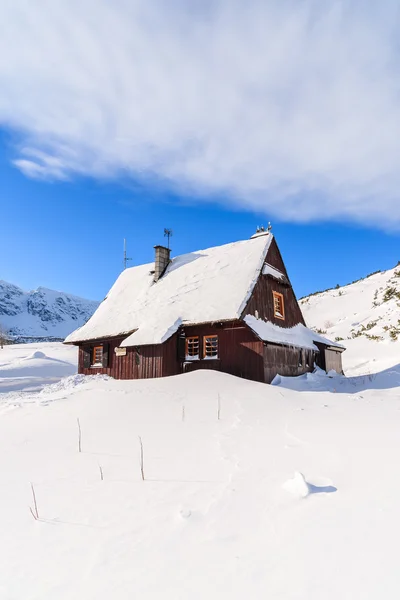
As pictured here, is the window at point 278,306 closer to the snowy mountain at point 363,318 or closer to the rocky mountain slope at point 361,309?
the snowy mountain at point 363,318

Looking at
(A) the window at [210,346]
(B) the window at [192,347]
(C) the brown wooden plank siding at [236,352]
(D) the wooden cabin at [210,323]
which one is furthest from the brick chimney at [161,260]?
(A) the window at [210,346]

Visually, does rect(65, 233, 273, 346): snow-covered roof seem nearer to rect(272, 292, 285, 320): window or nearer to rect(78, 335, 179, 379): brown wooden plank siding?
rect(78, 335, 179, 379): brown wooden plank siding

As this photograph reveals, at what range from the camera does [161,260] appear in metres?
24.3

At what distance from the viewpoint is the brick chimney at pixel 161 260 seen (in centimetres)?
2392

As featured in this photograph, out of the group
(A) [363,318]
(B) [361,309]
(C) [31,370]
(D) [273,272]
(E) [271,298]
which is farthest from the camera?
(B) [361,309]

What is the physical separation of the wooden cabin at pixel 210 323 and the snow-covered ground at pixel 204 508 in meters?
8.54

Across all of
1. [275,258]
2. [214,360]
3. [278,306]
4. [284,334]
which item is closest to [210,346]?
[214,360]

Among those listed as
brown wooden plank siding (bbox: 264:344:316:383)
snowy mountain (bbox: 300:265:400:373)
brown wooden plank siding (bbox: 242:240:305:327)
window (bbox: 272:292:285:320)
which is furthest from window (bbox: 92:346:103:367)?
snowy mountain (bbox: 300:265:400:373)

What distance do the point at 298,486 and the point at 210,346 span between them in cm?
1401

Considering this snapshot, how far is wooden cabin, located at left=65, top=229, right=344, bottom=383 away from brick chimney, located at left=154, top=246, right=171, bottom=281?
0.20 ft

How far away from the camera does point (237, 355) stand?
17.5 metres

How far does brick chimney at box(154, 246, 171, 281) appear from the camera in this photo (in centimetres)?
2392

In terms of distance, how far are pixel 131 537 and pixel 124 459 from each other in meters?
2.45

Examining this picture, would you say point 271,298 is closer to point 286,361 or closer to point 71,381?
point 286,361
